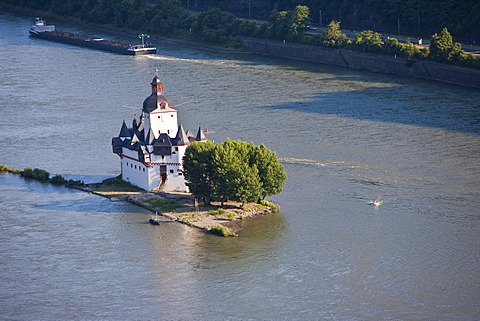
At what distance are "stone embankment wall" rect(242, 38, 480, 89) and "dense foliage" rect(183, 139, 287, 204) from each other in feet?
86.0

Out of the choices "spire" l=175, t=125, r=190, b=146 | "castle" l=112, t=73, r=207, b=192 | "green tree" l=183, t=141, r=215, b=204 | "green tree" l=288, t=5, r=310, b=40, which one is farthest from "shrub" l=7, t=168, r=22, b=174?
"green tree" l=288, t=5, r=310, b=40

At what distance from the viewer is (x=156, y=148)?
47.3 meters

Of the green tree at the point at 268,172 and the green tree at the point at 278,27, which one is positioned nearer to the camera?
the green tree at the point at 268,172

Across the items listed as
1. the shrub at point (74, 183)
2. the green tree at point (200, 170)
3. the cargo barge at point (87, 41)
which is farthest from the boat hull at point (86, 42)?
the green tree at point (200, 170)

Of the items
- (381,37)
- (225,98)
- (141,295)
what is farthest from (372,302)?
→ (381,37)

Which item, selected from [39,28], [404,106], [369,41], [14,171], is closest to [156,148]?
[14,171]

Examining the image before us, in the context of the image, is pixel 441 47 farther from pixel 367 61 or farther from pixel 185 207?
pixel 185 207

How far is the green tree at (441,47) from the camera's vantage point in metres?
72.5

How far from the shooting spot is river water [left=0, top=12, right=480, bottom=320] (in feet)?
123

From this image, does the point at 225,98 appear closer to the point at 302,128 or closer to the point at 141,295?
the point at 302,128

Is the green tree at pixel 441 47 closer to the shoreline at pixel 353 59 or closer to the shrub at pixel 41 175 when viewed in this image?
the shoreline at pixel 353 59

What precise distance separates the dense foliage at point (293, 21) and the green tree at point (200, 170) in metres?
28.7

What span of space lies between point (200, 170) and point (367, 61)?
110 ft

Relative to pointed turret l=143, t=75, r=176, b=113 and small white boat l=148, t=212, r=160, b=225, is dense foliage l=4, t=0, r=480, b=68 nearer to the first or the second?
pointed turret l=143, t=75, r=176, b=113
